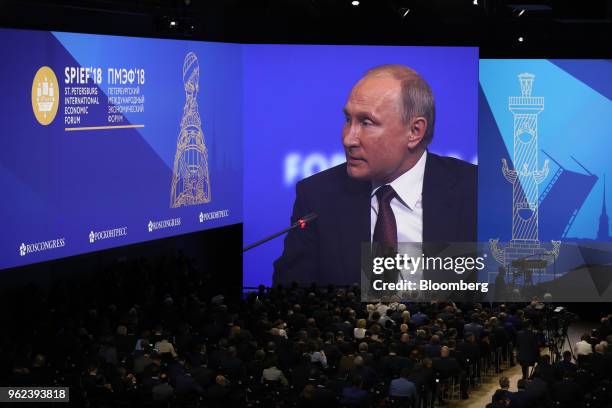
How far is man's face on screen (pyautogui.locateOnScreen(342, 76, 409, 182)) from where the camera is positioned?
24.5 meters

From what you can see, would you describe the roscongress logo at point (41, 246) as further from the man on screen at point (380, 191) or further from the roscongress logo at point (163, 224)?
the man on screen at point (380, 191)

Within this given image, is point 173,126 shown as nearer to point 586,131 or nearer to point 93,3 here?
point 93,3

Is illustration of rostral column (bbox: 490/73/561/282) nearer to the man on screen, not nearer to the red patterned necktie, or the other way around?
the man on screen

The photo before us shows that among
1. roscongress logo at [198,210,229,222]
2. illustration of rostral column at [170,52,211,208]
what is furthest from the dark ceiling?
roscongress logo at [198,210,229,222]

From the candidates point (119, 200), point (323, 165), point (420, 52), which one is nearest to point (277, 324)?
point (119, 200)

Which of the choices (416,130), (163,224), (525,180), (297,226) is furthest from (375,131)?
(163,224)

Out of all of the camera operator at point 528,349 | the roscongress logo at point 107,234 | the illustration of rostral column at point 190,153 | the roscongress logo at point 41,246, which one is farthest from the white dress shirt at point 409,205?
the roscongress logo at point 41,246

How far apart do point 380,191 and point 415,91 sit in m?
2.34

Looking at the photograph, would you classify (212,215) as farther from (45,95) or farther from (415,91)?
(45,95)

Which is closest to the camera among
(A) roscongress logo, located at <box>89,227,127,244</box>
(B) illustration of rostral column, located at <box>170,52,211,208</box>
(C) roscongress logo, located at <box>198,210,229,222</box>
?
(A) roscongress logo, located at <box>89,227,127,244</box>

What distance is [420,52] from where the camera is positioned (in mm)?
24984

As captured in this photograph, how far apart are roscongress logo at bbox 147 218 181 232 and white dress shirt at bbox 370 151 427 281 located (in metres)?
4.68

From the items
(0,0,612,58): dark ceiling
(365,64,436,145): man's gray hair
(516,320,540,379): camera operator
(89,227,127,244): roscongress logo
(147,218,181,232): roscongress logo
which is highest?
(0,0,612,58): dark ceiling

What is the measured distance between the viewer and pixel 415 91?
24.8 meters
